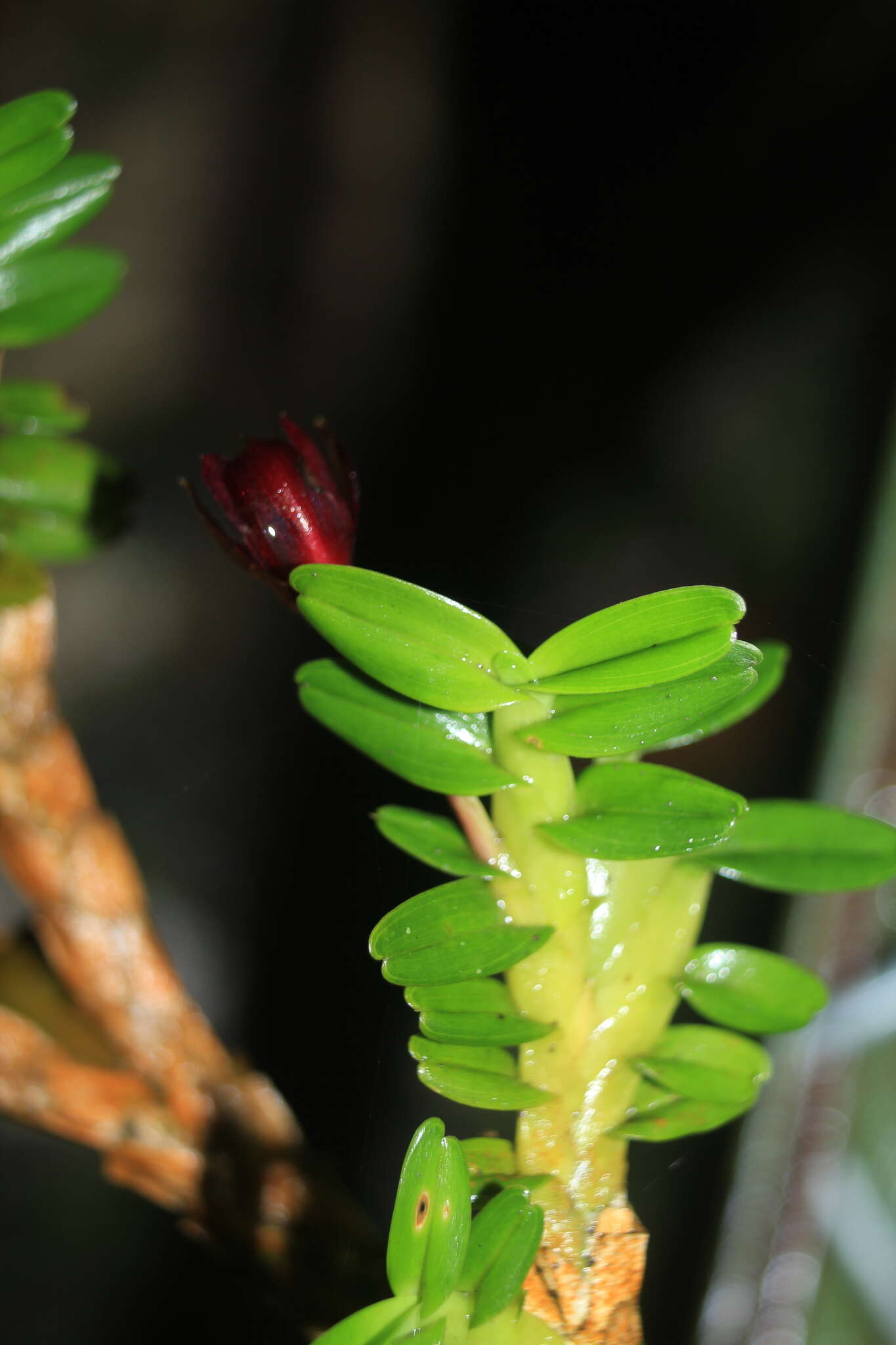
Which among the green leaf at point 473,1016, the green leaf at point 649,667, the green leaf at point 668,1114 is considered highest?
the green leaf at point 649,667

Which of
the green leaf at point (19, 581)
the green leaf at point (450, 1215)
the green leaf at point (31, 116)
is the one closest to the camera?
the green leaf at point (450, 1215)

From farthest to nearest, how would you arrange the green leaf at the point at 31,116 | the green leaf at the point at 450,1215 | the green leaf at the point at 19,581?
the green leaf at the point at 19,581 → the green leaf at the point at 31,116 → the green leaf at the point at 450,1215

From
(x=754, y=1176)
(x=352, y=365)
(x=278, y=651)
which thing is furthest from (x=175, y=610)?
(x=754, y=1176)

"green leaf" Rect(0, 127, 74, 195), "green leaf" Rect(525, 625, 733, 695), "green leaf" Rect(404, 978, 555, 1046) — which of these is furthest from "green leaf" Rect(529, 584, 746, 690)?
"green leaf" Rect(0, 127, 74, 195)

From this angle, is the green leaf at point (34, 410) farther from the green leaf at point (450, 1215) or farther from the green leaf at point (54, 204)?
the green leaf at point (450, 1215)

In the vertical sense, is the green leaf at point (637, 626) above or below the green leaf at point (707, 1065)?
above

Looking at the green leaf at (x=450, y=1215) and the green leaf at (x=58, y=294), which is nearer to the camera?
the green leaf at (x=450, y=1215)

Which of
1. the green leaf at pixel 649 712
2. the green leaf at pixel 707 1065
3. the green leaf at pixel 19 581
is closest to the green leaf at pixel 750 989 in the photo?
the green leaf at pixel 707 1065

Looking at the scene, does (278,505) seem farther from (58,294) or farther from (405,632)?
(58,294)

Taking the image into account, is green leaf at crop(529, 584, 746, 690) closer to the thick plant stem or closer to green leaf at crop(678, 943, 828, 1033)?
the thick plant stem
